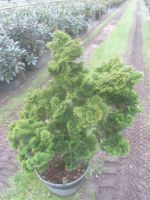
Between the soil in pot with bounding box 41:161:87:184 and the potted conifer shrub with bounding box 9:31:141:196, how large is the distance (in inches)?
4.5

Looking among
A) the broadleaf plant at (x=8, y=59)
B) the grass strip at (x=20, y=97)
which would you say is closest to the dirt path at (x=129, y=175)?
the grass strip at (x=20, y=97)

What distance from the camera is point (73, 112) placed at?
2.54 meters

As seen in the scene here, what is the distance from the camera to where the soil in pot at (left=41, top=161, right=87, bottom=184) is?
3.00 metres

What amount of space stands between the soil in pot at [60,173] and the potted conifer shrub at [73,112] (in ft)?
0.37

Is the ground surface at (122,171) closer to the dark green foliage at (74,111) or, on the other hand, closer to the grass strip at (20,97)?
the grass strip at (20,97)

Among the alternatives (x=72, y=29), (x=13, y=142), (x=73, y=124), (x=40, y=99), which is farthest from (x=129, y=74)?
(x=72, y=29)

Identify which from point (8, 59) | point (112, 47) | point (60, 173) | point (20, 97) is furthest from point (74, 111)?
point (112, 47)

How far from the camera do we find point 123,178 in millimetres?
3385

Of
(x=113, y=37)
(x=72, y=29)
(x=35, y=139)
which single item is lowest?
(x=113, y=37)

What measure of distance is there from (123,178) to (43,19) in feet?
24.2

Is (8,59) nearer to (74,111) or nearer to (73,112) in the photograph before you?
(73,112)

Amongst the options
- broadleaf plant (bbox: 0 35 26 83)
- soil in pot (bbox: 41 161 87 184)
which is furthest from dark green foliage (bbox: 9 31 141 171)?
broadleaf plant (bbox: 0 35 26 83)

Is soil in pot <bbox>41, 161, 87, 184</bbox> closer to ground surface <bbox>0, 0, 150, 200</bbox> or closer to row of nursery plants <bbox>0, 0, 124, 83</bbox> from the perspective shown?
ground surface <bbox>0, 0, 150, 200</bbox>

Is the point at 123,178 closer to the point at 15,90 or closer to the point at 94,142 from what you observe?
the point at 94,142
